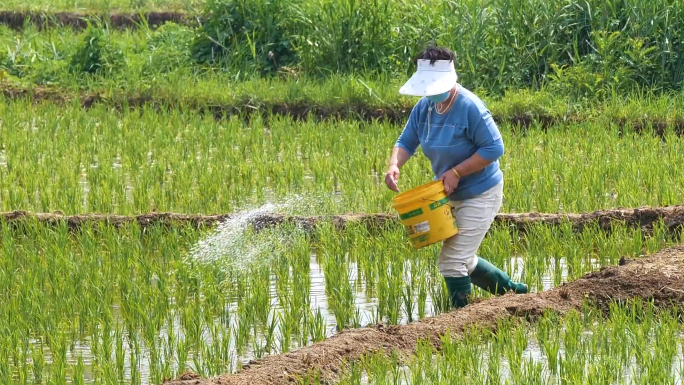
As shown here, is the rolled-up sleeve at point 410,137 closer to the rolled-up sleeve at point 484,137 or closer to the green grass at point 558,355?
A: the rolled-up sleeve at point 484,137

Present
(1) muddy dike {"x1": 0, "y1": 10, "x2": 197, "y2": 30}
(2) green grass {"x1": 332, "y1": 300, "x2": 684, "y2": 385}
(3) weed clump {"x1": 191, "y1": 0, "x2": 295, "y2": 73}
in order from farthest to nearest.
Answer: (1) muddy dike {"x1": 0, "y1": 10, "x2": 197, "y2": 30}
(3) weed clump {"x1": 191, "y1": 0, "x2": 295, "y2": 73}
(2) green grass {"x1": 332, "y1": 300, "x2": 684, "y2": 385}

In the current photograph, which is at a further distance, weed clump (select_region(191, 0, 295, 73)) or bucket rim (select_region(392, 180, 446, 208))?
weed clump (select_region(191, 0, 295, 73))

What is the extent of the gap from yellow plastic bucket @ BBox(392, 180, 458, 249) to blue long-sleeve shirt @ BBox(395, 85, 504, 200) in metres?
0.18

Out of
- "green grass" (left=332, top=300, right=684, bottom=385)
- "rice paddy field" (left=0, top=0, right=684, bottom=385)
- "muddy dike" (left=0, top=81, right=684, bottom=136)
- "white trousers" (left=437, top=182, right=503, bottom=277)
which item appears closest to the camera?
"green grass" (left=332, top=300, right=684, bottom=385)

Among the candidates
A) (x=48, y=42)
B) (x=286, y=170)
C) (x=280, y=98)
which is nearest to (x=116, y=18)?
(x=48, y=42)

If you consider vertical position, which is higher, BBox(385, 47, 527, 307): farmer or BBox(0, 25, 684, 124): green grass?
BBox(0, 25, 684, 124): green grass

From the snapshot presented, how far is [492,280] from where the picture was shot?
4789 millimetres

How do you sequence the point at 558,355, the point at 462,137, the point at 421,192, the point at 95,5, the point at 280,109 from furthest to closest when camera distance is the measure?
the point at 95,5 → the point at 280,109 → the point at 462,137 → the point at 421,192 → the point at 558,355

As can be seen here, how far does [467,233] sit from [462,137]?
1.25ft

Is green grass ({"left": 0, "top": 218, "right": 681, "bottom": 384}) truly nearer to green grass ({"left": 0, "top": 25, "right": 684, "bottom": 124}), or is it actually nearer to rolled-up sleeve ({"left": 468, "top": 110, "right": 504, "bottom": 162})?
rolled-up sleeve ({"left": 468, "top": 110, "right": 504, "bottom": 162})

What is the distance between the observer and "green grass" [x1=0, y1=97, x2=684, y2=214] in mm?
6570

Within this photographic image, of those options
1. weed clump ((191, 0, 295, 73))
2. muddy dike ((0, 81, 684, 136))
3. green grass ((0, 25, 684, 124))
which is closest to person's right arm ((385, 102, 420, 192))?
muddy dike ((0, 81, 684, 136))

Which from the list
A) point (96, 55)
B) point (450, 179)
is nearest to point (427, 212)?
point (450, 179)

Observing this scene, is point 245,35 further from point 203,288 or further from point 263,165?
point 203,288
